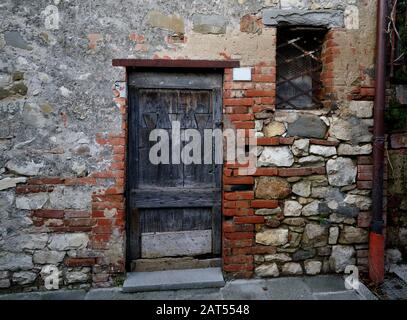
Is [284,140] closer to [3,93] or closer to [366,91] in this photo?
[366,91]

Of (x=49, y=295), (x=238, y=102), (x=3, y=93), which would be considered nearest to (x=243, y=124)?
(x=238, y=102)

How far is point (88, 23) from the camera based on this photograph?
2363 mm

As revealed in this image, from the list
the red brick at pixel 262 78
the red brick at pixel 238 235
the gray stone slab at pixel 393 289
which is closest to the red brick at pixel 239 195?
the red brick at pixel 238 235

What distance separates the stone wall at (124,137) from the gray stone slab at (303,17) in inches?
1.7

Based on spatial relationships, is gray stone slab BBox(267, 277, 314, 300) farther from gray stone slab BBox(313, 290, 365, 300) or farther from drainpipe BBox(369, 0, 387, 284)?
drainpipe BBox(369, 0, 387, 284)

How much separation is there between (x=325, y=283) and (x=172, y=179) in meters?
1.76

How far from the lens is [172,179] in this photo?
2.65 meters

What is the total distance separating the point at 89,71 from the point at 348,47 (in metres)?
2.43

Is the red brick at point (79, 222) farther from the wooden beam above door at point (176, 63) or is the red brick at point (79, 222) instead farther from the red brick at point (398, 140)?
the red brick at point (398, 140)

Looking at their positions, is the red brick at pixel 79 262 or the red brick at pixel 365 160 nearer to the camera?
the red brick at pixel 79 262

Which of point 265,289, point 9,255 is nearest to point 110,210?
point 9,255

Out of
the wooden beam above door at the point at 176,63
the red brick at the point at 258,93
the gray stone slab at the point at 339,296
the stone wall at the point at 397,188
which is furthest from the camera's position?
the stone wall at the point at 397,188

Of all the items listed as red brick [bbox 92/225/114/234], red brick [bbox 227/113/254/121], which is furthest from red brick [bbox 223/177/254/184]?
red brick [bbox 92/225/114/234]

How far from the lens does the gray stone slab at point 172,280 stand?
2.41 m
